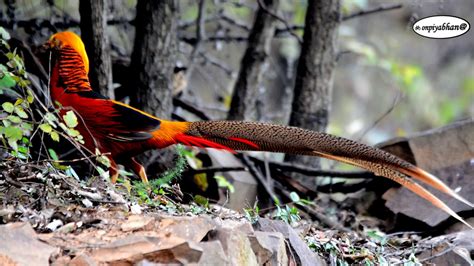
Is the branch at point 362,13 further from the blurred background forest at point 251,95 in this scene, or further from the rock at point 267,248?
the rock at point 267,248

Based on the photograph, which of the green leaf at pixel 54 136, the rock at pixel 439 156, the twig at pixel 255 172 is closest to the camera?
the green leaf at pixel 54 136

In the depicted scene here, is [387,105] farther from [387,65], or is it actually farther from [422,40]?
[387,65]

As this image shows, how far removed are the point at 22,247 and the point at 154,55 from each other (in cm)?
282

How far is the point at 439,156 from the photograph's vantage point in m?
5.76

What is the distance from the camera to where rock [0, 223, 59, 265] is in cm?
274

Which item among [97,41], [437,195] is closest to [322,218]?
[437,195]

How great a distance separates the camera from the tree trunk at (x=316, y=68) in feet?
20.1

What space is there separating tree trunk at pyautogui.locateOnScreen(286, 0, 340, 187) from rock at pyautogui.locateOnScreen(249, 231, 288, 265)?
9.38ft

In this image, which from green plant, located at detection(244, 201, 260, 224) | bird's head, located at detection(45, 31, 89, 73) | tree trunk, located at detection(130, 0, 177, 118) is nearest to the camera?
green plant, located at detection(244, 201, 260, 224)

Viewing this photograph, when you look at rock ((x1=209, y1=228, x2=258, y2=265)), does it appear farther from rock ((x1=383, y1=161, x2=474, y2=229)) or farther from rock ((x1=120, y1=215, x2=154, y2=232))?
rock ((x1=383, y1=161, x2=474, y2=229))

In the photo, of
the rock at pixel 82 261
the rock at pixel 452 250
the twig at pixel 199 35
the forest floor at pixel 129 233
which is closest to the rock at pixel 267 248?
the forest floor at pixel 129 233

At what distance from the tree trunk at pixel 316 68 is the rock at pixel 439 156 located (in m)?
0.72

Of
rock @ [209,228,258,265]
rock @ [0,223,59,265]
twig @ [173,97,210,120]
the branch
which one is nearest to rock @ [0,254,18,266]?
rock @ [0,223,59,265]

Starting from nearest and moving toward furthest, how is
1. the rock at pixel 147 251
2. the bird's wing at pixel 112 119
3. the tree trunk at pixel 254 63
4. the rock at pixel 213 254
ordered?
the rock at pixel 147 251, the rock at pixel 213 254, the bird's wing at pixel 112 119, the tree trunk at pixel 254 63
